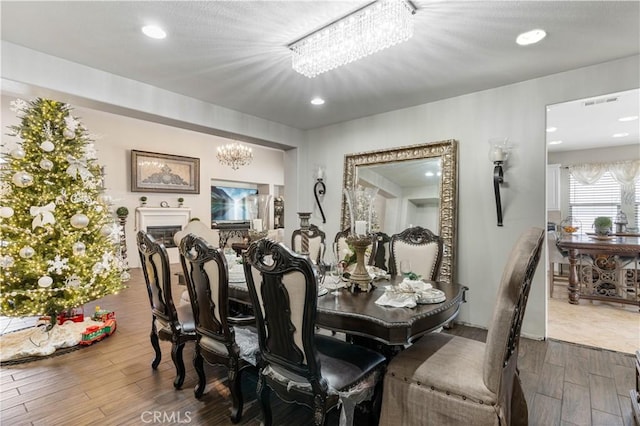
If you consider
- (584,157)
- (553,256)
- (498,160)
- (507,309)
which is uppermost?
(584,157)

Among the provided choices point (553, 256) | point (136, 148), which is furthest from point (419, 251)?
point (136, 148)

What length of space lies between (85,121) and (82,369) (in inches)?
218

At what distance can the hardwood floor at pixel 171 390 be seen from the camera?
6.62 ft

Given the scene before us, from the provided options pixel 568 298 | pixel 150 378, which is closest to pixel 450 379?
pixel 150 378

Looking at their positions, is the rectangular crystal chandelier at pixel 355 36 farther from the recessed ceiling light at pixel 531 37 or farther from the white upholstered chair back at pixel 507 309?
the white upholstered chair back at pixel 507 309

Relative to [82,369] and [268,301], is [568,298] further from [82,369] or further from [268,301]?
[82,369]

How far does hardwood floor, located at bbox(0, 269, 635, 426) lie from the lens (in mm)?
2018

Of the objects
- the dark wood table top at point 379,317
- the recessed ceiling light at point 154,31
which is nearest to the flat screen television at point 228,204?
the recessed ceiling light at point 154,31

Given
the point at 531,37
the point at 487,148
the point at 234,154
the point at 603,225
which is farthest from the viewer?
the point at 234,154

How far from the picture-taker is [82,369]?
8.84 feet

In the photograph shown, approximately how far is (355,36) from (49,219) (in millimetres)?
3461

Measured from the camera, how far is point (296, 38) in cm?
245

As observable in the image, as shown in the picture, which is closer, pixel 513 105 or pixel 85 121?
pixel 513 105

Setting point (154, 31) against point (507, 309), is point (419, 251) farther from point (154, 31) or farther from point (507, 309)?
point (154, 31)
